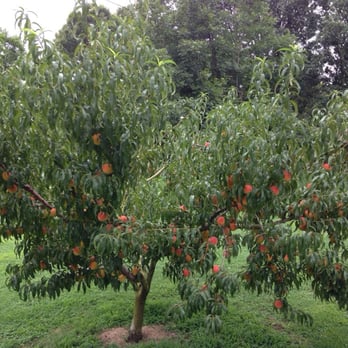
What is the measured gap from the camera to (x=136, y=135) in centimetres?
179

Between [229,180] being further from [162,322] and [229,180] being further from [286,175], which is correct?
[162,322]

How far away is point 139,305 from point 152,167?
1.40m

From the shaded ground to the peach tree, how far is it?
1.26m

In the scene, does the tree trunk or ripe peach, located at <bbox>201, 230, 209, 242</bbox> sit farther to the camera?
the tree trunk

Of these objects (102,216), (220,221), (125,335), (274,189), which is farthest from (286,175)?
(125,335)

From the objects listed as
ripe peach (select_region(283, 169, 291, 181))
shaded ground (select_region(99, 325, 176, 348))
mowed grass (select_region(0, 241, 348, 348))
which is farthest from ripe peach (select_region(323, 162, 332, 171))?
shaded ground (select_region(99, 325, 176, 348))

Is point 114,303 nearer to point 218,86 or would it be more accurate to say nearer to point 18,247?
point 18,247

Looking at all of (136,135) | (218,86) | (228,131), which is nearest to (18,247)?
(136,135)

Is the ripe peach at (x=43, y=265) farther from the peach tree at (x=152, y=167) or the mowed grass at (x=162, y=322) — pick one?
the mowed grass at (x=162, y=322)

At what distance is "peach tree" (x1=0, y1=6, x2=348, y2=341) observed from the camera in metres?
1.67

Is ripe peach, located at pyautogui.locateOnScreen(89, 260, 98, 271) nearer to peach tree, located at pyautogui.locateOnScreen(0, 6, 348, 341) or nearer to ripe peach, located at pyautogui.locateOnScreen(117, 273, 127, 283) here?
peach tree, located at pyautogui.locateOnScreen(0, 6, 348, 341)

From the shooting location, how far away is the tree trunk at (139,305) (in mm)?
3244

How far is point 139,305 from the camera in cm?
335

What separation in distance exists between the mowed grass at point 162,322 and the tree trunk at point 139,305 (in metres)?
0.13
